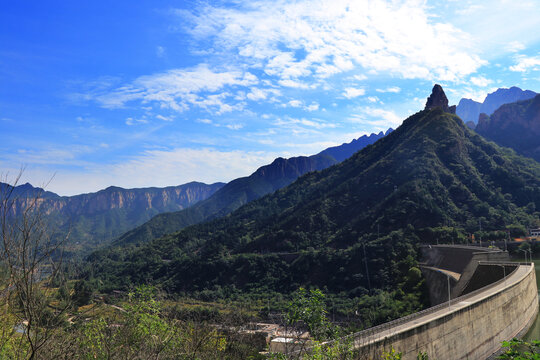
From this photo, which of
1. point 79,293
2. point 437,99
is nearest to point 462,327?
point 79,293

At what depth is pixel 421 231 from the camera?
273ft

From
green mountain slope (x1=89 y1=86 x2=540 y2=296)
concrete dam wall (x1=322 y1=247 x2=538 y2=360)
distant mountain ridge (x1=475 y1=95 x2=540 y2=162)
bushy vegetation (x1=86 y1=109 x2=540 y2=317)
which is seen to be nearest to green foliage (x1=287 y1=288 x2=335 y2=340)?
concrete dam wall (x1=322 y1=247 x2=538 y2=360)

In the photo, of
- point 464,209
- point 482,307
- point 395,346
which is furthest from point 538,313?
point 464,209

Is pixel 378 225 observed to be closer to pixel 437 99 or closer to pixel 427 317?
pixel 427 317

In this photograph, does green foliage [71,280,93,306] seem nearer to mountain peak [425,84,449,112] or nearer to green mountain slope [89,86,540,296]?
green mountain slope [89,86,540,296]

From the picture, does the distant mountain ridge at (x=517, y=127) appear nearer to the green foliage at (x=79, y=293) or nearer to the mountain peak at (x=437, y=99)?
the mountain peak at (x=437, y=99)

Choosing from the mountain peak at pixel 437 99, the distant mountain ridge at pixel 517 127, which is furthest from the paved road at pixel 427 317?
the distant mountain ridge at pixel 517 127

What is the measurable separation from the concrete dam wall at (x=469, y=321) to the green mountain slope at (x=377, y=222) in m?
16.4

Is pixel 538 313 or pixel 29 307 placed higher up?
pixel 29 307

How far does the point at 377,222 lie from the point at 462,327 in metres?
64.7

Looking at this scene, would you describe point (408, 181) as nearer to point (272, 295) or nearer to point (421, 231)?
point (421, 231)

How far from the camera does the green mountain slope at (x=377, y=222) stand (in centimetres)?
8112

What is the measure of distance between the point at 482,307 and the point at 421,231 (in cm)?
5280

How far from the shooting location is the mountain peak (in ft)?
484
